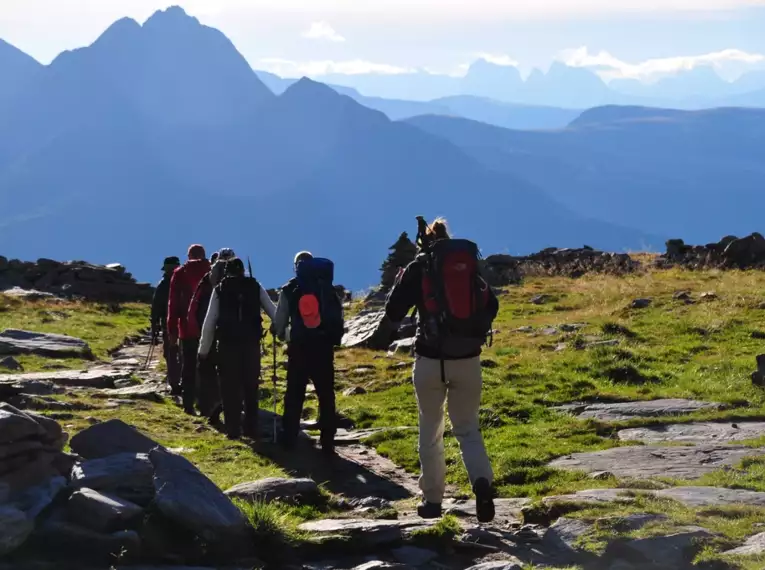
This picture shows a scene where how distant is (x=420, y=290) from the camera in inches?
415

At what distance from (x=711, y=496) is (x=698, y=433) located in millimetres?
4476

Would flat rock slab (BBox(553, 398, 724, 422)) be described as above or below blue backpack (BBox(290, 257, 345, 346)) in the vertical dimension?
below

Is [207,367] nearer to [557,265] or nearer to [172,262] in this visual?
[172,262]

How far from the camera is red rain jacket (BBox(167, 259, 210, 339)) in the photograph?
18.4 meters

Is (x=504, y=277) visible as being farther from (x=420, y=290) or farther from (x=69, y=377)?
(x=420, y=290)

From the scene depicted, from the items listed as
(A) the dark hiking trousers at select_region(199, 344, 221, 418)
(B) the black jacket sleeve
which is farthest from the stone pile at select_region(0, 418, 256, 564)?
(A) the dark hiking trousers at select_region(199, 344, 221, 418)

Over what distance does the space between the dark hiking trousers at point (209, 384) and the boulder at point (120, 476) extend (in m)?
7.66

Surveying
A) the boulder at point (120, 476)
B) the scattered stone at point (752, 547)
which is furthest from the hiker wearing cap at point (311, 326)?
the scattered stone at point (752, 547)

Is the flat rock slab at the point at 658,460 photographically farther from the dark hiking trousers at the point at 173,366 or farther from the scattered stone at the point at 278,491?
the dark hiking trousers at the point at 173,366

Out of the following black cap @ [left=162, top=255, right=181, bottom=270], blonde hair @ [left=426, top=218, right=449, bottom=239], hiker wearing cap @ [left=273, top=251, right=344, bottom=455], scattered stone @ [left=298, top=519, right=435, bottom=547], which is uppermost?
blonde hair @ [left=426, top=218, right=449, bottom=239]

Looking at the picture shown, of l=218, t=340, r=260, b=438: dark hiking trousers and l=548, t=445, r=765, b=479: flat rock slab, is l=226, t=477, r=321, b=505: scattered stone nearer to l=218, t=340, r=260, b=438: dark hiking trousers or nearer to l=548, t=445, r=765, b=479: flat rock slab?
l=548, t=445, r=765, b=479: flat rock slab

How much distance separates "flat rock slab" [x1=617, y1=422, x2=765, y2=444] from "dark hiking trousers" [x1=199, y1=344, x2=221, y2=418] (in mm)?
7109

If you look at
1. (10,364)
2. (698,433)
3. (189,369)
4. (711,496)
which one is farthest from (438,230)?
(10,364)

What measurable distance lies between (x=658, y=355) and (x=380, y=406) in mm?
6687
